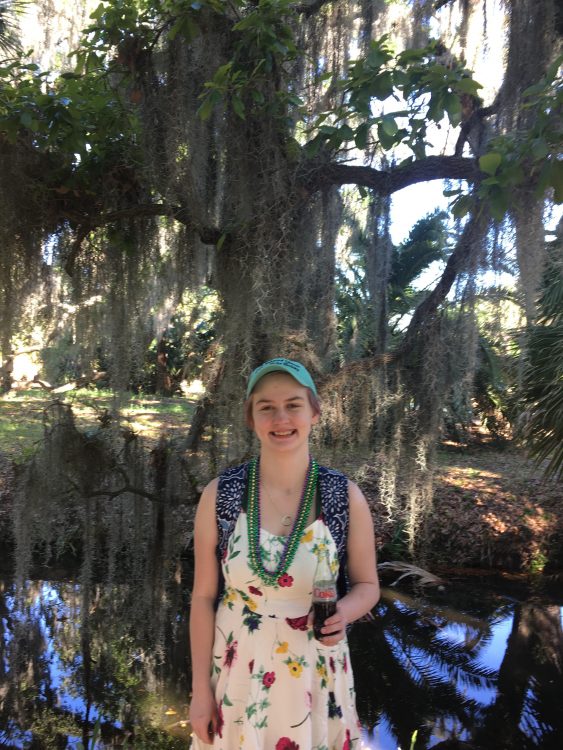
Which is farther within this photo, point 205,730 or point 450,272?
point 450,272

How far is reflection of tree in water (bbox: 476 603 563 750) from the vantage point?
342cm

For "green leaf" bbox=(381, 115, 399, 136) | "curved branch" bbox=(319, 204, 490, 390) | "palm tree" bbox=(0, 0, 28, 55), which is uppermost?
"palm tree" bbox=(0, 0, 28, 55)

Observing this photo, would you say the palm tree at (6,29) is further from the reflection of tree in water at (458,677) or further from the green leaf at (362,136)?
the reflection of tree in water at (458,677)

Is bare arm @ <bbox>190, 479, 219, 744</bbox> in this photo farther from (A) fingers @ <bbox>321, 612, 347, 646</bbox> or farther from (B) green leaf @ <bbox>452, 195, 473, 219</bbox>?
(B) green leaf @ <bbox>452, 195, 473, 219</bbox>

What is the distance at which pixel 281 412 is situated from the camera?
1380 millimetres

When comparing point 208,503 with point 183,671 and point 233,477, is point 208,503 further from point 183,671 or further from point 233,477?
point 183,671

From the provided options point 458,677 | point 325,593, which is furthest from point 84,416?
point 325,593

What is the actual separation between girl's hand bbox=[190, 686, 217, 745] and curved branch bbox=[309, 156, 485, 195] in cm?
205

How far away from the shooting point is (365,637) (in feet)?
14.9

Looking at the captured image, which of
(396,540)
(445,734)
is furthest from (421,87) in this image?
(396,540)

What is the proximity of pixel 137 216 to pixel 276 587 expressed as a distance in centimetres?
219

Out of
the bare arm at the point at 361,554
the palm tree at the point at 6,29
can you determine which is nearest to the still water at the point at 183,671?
the bare arm at the point at 361,554

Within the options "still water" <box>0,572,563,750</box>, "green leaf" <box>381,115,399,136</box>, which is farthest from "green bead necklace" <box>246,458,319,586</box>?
"still water" <box>0,572,563,750</box>

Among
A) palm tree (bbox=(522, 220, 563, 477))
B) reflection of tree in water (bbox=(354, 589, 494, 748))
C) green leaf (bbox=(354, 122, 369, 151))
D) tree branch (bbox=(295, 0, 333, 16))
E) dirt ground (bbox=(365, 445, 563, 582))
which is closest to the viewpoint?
green leaf (bbox=(354, 122, 369, 151))
